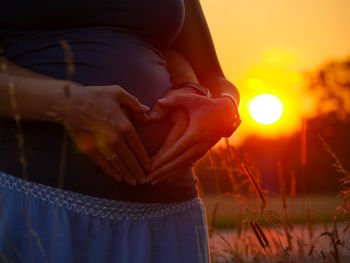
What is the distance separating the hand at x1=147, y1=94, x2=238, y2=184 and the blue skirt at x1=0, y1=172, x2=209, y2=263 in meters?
0.14

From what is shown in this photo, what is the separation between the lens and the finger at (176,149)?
146 cm

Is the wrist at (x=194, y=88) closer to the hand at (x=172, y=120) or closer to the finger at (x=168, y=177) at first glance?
the hand at (x=172, y=120)

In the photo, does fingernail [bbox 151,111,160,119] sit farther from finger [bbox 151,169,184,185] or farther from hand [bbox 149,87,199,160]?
finger [bbox 151,169,184,185]

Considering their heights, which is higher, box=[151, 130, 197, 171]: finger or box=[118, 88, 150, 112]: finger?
box=[118, 88, 150, 112]: finger

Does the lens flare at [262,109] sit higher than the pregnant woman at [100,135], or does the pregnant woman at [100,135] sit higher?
the lens flare at [262,109]

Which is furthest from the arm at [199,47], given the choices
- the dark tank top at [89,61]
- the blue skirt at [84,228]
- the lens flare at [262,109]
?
the lens flare at [262,109]

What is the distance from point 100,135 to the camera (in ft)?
4.33

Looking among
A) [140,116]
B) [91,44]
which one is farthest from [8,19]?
[140,116]

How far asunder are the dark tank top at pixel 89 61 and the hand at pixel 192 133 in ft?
0.24

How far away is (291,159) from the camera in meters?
34.0

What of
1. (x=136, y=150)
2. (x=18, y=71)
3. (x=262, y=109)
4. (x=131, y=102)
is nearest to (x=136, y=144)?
(x=136, y=150)

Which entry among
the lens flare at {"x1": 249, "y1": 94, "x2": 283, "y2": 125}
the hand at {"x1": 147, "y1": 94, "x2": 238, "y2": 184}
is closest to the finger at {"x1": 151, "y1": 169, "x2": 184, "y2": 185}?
the hand at {"x1": 147, "y1": 94, "x2": 238, "y2": 184}

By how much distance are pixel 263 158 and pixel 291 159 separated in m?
2.62

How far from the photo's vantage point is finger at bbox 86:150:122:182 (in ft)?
4.38
